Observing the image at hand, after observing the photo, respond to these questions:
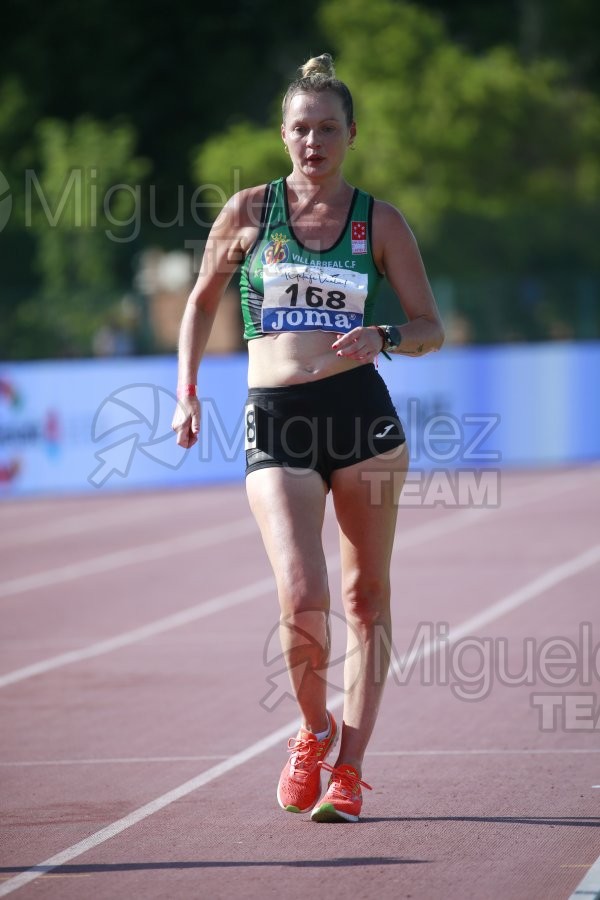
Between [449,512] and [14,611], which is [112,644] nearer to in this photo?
[14,611]

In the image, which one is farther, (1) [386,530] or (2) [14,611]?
(2) [14,611]

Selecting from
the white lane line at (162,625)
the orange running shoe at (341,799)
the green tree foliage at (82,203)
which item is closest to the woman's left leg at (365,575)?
the orange running shoe at (341,799)

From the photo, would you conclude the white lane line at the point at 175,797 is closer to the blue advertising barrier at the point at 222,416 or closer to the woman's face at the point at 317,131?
the woman's face at the point at 317,131

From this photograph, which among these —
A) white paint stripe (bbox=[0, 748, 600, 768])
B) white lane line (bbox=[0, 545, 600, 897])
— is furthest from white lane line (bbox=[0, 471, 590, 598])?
white paint stripe (bbox=[0, 748, 600, 768])

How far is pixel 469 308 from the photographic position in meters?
29.3

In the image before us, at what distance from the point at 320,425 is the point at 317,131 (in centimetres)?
95

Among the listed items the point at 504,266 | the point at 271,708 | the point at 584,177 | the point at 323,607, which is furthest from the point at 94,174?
the point at 323,607

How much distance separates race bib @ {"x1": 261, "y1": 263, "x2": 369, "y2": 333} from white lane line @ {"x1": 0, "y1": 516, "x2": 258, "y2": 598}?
7737 millimetres

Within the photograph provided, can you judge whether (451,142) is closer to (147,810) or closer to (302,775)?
(147,810)

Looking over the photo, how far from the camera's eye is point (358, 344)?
16.3 feet

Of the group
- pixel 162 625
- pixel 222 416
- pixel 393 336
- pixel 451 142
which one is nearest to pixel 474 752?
pixel 393 336

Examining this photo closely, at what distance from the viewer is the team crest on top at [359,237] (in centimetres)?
529

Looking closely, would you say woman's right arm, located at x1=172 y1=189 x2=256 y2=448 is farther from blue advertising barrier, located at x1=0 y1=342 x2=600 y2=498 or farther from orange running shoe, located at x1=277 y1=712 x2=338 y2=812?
blue advertising barrier, located at x1=0 y1=342 x2=600 y2=498

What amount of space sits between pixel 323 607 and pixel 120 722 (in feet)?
8.06
